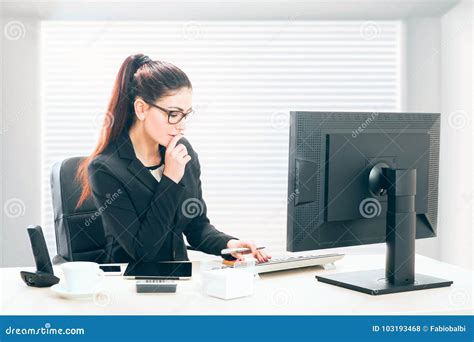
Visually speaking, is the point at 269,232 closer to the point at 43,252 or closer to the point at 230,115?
the point at 230,115

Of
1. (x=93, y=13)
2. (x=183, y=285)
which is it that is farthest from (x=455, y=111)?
(x=183, y=285)

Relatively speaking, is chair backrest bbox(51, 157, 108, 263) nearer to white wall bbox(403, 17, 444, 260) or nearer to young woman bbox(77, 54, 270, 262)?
young woman bbox(77, 54, 270, 262)

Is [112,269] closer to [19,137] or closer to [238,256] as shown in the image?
Result: [238,256]

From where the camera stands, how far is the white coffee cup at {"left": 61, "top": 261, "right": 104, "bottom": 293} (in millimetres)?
1715

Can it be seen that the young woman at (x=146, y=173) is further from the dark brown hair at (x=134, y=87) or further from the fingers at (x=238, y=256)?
the fingers at (x=238, y=256)

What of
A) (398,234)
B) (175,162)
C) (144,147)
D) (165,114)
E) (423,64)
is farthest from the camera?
(423,64)

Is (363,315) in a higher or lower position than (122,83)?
lower

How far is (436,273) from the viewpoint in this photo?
2129mm

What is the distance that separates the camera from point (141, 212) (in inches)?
101

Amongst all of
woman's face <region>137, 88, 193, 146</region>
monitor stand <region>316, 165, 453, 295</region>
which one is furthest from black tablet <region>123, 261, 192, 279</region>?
woman's face <region>137, 88, 193, 146</region>

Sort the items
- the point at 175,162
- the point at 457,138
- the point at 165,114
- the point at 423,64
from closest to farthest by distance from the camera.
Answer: the point at 175,162 < the point at 165,114 < the point at 457,138 < the point at 423,64

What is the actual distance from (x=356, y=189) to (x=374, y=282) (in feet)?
0.96

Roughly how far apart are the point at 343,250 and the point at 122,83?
85.3 inches

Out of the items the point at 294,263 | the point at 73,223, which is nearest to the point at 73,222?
the point at 73,223
